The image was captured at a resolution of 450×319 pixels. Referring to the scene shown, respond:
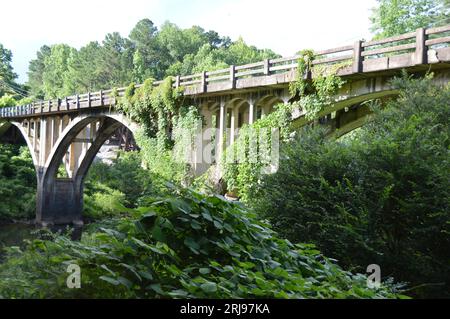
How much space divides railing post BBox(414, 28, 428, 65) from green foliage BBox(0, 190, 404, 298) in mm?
6482

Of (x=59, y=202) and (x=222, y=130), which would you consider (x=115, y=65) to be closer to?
(x=59, y=202)

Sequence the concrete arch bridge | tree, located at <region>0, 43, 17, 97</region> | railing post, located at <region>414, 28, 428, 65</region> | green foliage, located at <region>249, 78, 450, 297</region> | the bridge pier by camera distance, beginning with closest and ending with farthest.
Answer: green foliage, located at <region>249, 78, 450, 297</region>, railing post, located at <region>414, 28, 428, 65</region>, the concrete arch bridge, the bridge pier, tree, located at <region>0, 43, 17, 97</region>

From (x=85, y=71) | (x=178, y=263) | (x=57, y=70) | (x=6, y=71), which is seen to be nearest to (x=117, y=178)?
(x=85, y=71)

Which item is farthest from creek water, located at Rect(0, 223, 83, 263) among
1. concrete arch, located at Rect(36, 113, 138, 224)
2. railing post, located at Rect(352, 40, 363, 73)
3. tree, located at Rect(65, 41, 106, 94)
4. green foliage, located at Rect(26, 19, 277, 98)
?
tree, located at Rect(65, 41, 106, 94)

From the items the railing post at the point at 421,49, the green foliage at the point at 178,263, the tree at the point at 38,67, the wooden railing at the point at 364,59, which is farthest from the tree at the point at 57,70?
Result: the green foliage at the point at 178,263

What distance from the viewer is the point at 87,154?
27.6m

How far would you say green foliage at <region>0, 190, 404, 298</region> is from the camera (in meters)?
3.02

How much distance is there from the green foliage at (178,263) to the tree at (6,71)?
58.7 meters

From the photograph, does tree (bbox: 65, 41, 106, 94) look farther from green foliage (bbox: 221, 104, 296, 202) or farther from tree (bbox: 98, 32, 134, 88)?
green foliage (bbox: 221, 104, 296, 202)

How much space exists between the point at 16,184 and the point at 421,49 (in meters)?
28.5

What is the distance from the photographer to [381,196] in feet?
21.7

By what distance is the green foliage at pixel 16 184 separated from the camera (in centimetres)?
2972

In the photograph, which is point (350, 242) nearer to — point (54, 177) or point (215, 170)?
point (215, 170)
